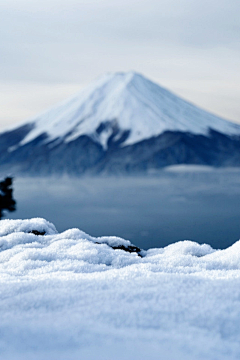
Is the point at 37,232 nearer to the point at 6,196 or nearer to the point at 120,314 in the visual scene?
the point at 120,314

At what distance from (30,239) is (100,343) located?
486cm

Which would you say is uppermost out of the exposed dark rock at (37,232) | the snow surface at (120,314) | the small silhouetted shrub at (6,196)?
the small silhouetted shrub at (6,196)

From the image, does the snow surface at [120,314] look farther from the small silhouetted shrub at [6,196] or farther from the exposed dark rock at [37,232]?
the small silhouetted shrub at [6,196]

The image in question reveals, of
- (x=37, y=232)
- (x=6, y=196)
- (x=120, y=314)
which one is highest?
(x=6, y=196)

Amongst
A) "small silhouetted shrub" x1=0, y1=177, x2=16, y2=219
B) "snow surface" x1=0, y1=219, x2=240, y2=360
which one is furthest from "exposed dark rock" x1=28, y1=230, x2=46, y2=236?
"small silhouetted shrub" x1=0, y1=177, x2=16, y2=219

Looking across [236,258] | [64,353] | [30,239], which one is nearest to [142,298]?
[64,353]

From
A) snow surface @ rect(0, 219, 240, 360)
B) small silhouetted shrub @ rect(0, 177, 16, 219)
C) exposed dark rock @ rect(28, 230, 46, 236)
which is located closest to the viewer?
snow surface @ rect(0, 219, 240, 360)

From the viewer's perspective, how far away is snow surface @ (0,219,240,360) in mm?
3748

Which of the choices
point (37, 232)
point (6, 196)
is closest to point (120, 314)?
point (37, 232)

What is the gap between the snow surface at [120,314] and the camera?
375 cm

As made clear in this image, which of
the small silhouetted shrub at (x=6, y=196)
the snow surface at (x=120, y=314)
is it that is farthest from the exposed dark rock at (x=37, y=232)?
the small silhouetted shrub at (x=6, y=196)

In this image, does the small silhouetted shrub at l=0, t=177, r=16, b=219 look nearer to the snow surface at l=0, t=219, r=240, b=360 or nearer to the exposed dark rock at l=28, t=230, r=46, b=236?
the exposed dark rock at l=28, t=230, r=46, b=236

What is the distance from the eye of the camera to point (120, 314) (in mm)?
4215

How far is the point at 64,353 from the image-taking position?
3703 mm
